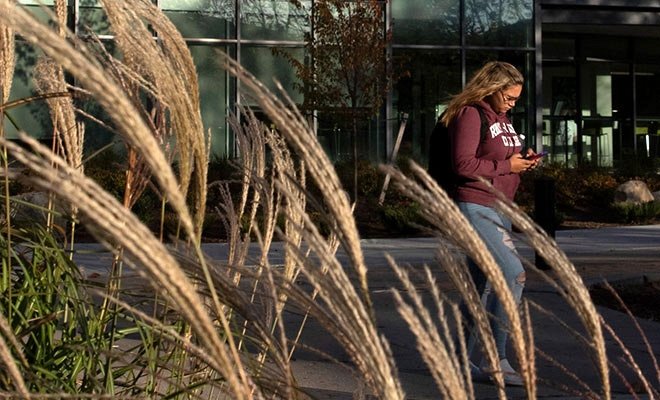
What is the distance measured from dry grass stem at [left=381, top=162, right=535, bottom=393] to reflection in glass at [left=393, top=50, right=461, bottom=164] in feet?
80.3

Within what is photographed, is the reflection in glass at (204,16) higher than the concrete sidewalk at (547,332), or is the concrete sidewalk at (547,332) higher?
the reflection in glass at (204,16)

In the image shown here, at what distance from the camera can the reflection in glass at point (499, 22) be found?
26.8m

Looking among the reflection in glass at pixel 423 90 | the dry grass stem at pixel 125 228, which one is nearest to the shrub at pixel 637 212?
the reflection in glass at pixel 423 90

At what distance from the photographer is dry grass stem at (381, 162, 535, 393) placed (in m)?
1.64

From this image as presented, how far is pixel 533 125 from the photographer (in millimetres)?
27562

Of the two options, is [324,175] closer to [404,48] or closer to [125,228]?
[125,228]

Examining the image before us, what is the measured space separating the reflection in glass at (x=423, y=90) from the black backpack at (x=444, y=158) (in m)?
19.4

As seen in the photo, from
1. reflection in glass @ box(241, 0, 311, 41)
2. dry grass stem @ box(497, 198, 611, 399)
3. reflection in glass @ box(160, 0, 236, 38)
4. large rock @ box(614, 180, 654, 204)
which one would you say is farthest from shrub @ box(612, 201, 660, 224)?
dry grass stem @ box(497, 198, 611, 399)

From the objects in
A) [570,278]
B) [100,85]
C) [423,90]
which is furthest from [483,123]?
[423,90]

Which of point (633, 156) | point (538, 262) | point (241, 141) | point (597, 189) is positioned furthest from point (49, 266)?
point (633, 156)

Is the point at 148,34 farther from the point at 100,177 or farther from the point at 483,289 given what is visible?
the point at 100,177

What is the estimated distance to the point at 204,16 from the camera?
25.6 meters

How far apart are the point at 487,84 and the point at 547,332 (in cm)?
285

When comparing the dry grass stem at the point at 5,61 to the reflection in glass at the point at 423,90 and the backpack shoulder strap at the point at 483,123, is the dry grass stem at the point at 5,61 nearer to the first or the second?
the backpack shoulder strap at the point at 483,123
